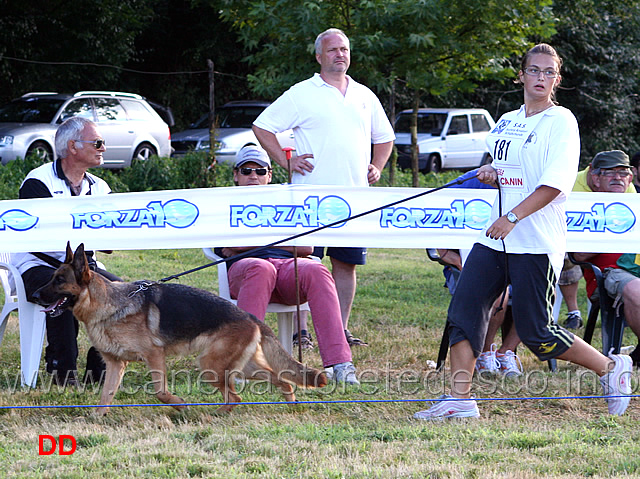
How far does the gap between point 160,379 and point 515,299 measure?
1.95 m

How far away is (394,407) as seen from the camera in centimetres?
506

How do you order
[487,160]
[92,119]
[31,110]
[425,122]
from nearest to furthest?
1. [487,160]
2. [31,110]
3. [92,119]
4. [425,122]

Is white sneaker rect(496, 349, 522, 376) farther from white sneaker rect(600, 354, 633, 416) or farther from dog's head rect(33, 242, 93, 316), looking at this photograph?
dog's head rect(33, 242, 93, 316)

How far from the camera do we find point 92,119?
1767 cm

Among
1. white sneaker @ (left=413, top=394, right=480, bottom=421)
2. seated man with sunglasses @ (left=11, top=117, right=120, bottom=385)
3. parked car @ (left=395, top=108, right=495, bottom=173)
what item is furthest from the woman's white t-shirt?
parked car @ (left=395, top=108, right=495, bottom=173)

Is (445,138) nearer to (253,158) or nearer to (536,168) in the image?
(253,158)

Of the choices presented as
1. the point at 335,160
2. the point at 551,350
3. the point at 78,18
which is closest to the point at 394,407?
the point at 551,350

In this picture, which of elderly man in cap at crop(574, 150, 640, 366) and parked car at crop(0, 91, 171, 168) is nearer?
elderly man in cap at crop(574, 150, 640, 366)

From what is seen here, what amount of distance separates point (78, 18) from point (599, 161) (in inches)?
690

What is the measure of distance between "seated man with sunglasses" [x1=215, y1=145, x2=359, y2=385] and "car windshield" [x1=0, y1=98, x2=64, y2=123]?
12.1 metres

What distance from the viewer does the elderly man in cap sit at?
5.82 m

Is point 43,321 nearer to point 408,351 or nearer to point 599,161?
point 408,351

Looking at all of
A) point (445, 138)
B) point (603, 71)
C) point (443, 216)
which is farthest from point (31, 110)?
point (603, 71)

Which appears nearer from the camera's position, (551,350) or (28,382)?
(551,350)
